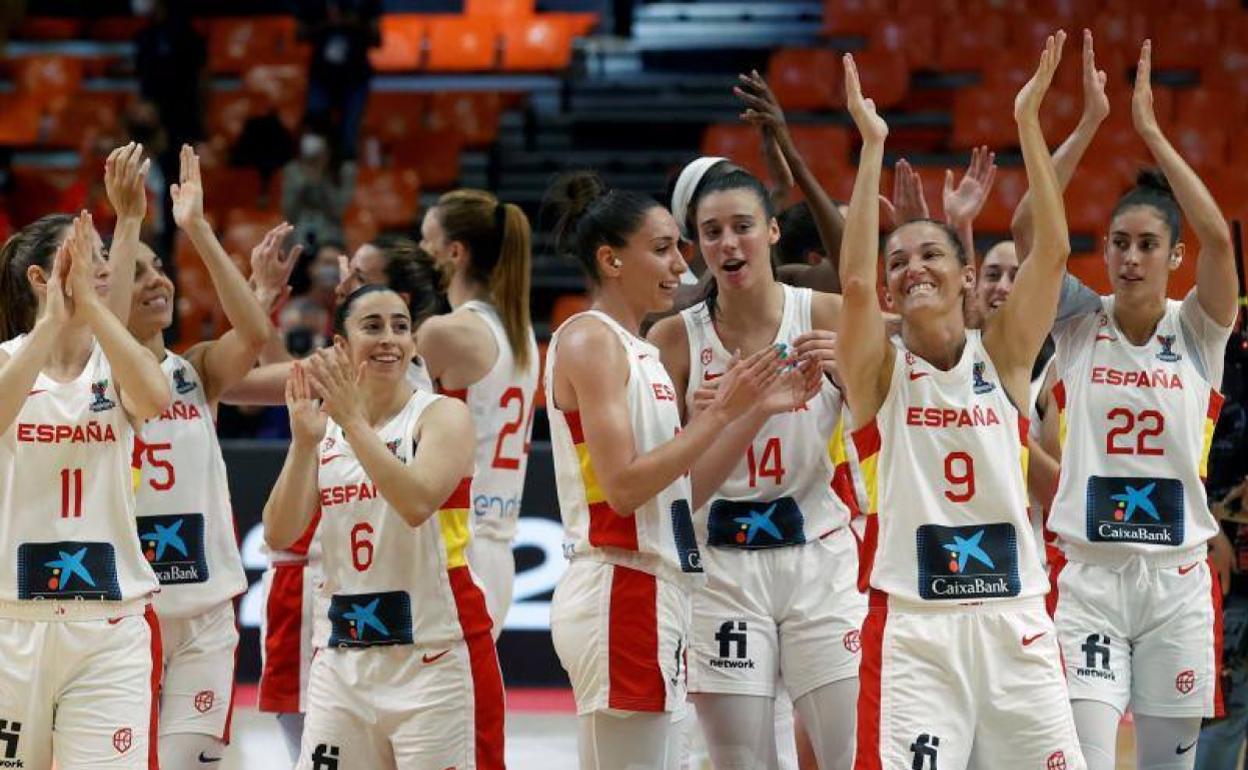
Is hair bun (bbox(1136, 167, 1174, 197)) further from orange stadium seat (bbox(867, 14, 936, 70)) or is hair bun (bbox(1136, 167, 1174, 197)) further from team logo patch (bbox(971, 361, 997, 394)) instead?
orange stadium seat (bbox(867, 14, 936, 70))

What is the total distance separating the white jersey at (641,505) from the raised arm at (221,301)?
1.04 m

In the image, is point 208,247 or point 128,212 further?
point 208,247

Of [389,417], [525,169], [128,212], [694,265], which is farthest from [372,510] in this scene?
[525,169]

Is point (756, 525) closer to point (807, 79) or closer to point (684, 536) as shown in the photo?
point (684, 536)

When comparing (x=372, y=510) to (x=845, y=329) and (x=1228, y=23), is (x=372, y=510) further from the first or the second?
(x=1228, y=23)

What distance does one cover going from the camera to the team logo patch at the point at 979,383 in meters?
4.94

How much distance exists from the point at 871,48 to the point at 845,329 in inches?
440

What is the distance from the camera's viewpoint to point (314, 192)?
1432cm

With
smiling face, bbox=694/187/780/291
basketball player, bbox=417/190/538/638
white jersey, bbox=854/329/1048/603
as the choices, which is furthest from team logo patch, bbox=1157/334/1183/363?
basketball player, bbox=417/190/538/638

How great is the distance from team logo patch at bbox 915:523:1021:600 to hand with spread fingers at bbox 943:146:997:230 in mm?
917

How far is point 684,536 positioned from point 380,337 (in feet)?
3.27

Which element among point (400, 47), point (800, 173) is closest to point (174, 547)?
point (800, 173)

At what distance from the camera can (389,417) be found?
5340 millimetres

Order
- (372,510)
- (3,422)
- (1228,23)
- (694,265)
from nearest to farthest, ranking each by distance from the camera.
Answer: (3,422) < (372,510) < (694,265) < (1228,23)
